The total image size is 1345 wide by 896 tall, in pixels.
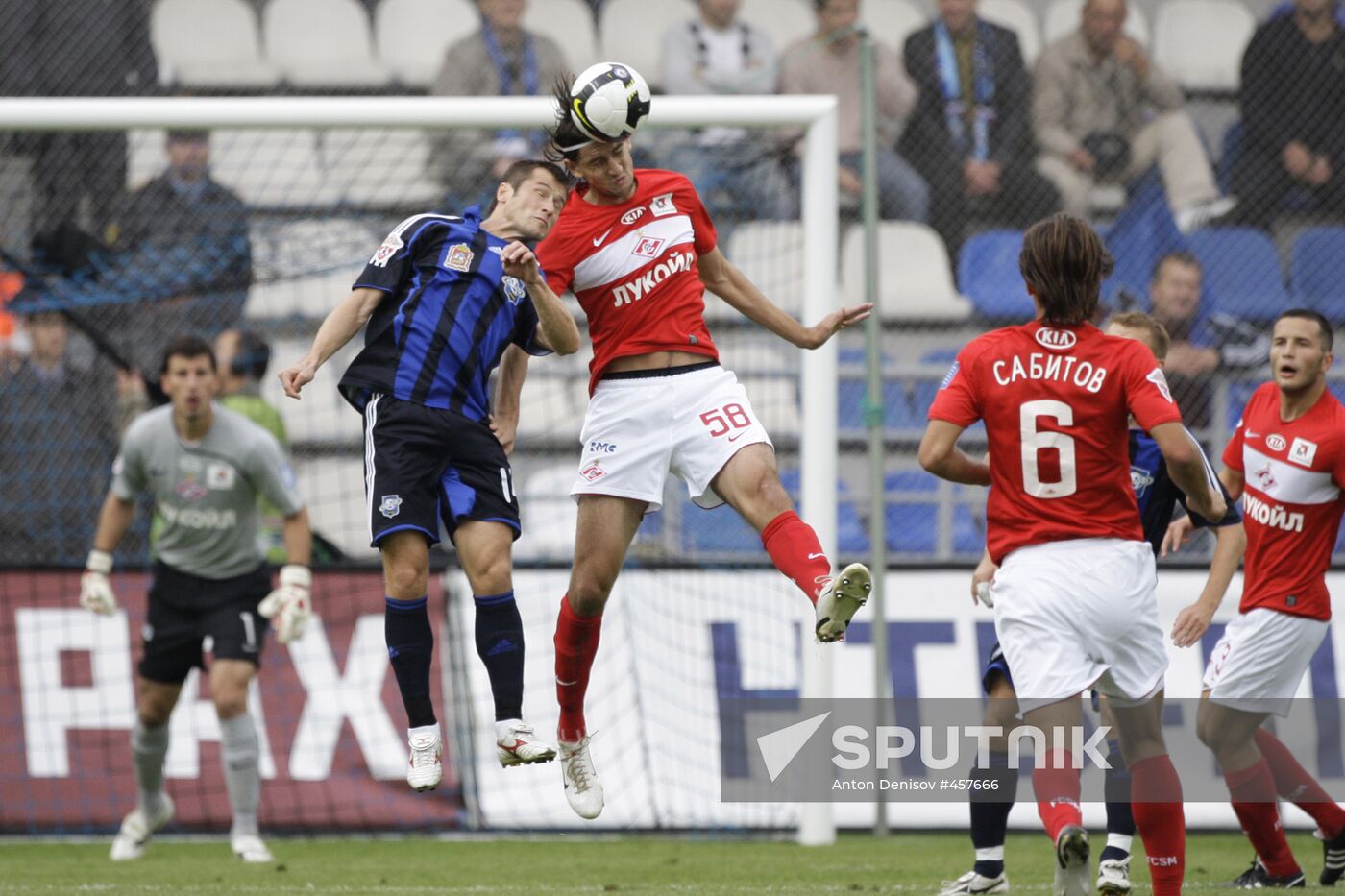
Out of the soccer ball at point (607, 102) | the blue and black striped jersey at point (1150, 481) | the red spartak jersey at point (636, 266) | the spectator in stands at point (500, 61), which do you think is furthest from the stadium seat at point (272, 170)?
the blue and black striped jersey at point (1150, 481)

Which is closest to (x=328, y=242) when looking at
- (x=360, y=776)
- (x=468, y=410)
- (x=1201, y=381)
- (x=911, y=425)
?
(x=360, y=776)

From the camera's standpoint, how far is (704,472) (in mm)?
6266

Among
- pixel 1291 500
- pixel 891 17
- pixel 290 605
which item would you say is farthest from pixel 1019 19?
pixel 290 605

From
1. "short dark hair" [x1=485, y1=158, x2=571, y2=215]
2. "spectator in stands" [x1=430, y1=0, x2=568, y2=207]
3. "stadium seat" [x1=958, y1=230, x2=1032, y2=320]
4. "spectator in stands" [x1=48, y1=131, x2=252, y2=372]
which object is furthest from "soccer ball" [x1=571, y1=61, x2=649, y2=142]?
"stadium seat" [x1=958, y1=230, x2=1032, y2=320]

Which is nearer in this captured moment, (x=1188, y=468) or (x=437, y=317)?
(x=1188, y=468)

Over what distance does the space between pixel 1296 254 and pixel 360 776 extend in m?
7.49

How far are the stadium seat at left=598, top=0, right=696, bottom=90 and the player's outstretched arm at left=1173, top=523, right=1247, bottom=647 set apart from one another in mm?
7647

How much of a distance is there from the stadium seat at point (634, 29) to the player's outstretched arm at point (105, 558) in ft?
19.1

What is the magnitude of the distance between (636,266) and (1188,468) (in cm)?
212

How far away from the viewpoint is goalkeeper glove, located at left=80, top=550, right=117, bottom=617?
8516 mm

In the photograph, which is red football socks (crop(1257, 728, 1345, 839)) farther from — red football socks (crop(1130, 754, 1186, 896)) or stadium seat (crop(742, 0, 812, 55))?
stadium seat (crop(742, 0, 812, 55))

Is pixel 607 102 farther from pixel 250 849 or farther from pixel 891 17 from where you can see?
pixel 891 17

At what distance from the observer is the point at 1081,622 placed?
5.29 metres

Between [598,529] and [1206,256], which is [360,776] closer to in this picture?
[598,529]
